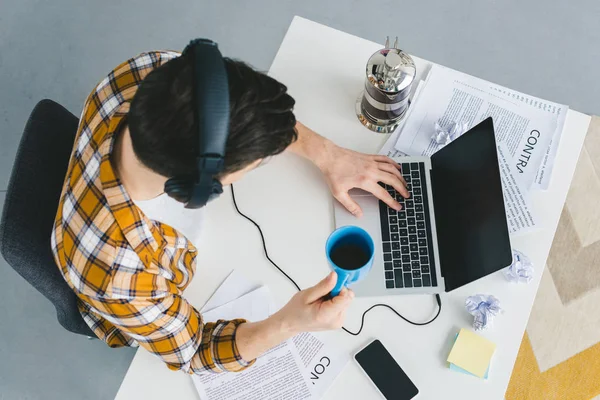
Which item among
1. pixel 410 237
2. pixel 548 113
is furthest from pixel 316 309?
pixel 548 113

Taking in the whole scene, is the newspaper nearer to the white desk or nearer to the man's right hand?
the white desk

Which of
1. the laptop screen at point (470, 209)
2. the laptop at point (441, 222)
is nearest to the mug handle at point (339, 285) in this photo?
the laptop at point (441, 222)

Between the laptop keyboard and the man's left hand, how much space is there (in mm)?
22

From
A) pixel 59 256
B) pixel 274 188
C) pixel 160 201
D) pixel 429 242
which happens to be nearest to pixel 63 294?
pixel 59 256

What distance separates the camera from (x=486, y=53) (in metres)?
2.01

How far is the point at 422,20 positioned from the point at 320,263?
1307 millimetres

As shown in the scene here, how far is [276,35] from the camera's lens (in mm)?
2033

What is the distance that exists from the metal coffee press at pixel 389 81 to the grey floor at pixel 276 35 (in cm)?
90

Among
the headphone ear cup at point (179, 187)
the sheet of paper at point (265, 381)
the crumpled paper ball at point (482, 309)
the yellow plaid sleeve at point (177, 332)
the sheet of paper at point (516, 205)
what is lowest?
the sheet of paper at point (265, 381)

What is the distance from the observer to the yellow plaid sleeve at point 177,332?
0.94 metres

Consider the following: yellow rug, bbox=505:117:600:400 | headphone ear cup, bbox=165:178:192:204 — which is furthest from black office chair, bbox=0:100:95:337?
yellow rug, bbox=505:117:600:400

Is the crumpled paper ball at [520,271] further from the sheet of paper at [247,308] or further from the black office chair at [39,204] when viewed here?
the black office chair at [39,204]

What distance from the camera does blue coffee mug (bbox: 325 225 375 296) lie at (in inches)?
34.9

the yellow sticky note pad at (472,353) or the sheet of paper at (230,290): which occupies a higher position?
the yellow sticky note pad at (472,353)
